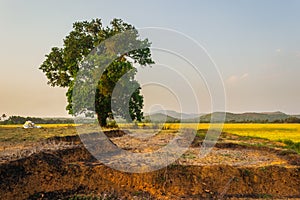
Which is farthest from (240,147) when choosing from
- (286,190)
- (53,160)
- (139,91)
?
(139,91)

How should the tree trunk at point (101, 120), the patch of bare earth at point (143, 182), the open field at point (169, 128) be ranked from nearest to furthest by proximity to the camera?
the patch of bare earth at point (143, 182) < the open field at point (169, 128) < the tree trunk at point (101, 120)

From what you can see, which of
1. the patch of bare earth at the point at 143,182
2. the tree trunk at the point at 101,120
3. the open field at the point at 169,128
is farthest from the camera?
the tree trunk at the point at 101,120

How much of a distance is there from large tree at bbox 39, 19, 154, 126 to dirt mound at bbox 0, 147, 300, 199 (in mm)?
18160

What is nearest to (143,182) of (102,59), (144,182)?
(144,182)

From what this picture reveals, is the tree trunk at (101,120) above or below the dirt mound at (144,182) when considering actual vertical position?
above

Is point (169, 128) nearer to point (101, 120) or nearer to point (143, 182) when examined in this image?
point (101, 120)

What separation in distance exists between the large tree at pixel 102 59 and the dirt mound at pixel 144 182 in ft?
59.6

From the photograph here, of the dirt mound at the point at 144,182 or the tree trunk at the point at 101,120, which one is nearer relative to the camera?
the dirt mound at the point at 144,182

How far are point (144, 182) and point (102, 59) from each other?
19904mm

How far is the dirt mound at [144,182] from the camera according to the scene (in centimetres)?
789

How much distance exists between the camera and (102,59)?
90.6 feet

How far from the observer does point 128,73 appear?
28.4 meters

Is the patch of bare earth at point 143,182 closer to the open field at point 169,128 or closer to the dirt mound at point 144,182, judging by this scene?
the dirt mound at point 144,182

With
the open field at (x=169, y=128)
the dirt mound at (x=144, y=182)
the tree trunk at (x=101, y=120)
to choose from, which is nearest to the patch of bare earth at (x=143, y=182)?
the dirt mound at (x=144, y=182)
